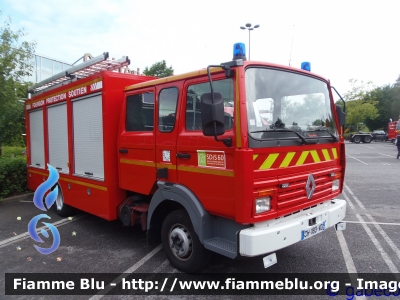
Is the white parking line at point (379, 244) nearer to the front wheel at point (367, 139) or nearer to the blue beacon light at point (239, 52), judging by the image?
the blue beacon light at point (239, 52)

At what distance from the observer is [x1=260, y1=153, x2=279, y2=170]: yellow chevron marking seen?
10.2ft

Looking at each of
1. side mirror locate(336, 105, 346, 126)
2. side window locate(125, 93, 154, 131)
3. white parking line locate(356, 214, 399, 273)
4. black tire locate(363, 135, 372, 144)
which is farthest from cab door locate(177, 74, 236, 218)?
black tire locate(363, 135, 372, 144)

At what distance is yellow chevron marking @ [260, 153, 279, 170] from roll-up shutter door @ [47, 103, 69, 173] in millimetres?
4208

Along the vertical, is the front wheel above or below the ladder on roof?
below

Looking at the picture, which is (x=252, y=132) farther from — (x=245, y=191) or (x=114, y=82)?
(x=114, y=82)

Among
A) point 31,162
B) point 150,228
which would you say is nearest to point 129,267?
point 150,228

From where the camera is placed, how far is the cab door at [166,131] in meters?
3.82

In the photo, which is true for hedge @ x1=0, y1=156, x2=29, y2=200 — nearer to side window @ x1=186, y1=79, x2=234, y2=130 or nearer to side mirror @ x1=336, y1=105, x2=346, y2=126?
side window @ x1=186, y1=79, x2=234, y2=130

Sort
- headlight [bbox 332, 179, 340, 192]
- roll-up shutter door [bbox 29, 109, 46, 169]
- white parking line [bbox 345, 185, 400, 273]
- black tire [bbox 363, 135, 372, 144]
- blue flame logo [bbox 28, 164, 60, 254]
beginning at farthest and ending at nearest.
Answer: black tire [bbox 363, 135, 372, 144] → roll-up shutter door [bbox 29, 109, 46, 169] → blue flame logo [bbox 28, 164, 60, 254] → headlight [bbox 332, 179, 340, 192] → white parking line [bbox 345, 185, 400, 273]

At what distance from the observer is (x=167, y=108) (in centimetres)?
396

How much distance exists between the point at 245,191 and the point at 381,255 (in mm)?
2663

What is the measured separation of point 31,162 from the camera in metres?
7.75

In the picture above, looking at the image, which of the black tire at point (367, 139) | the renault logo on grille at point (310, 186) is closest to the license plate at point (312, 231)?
the renault logo on grille at point (310, 186)

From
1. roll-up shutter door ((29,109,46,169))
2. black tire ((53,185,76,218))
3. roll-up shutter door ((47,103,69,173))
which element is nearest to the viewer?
roll-up shutter door ((47,103,69,173))
